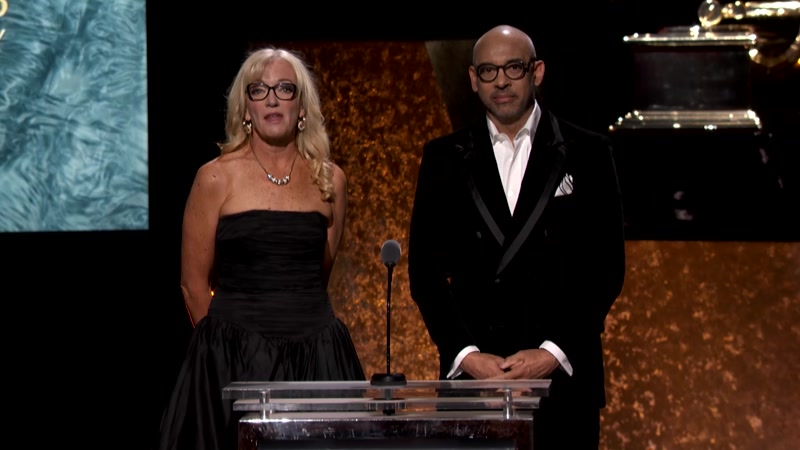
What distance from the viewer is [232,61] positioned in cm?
423

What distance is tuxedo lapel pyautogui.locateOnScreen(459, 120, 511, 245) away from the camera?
2934 mm

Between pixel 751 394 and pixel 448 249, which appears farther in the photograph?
pixel 751 394

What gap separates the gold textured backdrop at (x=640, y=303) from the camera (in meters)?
4.16

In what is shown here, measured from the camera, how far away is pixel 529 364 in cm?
281

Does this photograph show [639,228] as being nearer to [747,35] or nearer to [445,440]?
[747,35]

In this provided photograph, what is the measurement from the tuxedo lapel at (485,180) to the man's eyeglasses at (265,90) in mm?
Result: 435

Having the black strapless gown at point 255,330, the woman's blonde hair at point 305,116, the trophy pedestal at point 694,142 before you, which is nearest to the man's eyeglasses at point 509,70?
the woman's blonde hair at point 305,116

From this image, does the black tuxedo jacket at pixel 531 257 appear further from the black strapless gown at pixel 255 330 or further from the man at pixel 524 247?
the black strapless gown at pixel 255 330

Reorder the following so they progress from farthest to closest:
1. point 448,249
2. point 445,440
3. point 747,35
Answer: point 747,35
point 448,249
point 445,440

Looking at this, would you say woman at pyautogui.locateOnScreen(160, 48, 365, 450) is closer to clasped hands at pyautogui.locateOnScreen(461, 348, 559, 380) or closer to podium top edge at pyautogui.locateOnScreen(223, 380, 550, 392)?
clasped hands at pyautogui.locateOnScreen(461, 348, 559, 380)

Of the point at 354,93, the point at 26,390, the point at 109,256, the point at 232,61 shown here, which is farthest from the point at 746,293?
the point at 26,390

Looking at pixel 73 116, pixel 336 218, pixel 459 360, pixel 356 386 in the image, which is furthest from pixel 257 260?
pixel 73 116

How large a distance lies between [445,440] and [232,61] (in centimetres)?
244

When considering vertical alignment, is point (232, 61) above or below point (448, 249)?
above
